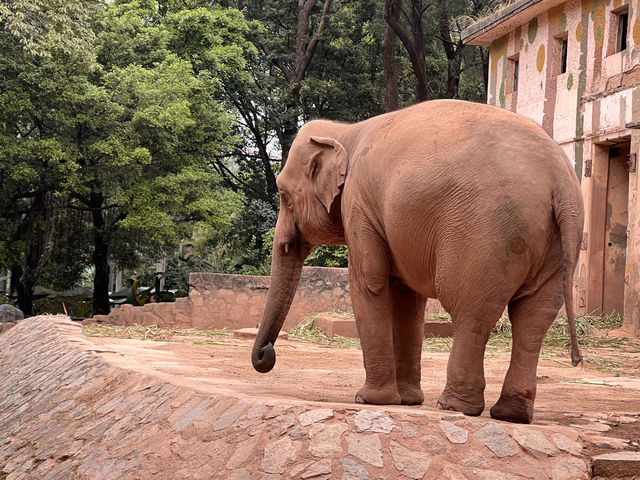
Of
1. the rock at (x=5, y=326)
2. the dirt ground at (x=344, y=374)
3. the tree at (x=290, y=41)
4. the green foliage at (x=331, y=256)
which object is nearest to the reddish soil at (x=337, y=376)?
Result: the dirt ground at (x=344, y=374)

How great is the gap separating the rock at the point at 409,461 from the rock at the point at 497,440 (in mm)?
311

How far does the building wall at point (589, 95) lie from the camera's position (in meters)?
14.3

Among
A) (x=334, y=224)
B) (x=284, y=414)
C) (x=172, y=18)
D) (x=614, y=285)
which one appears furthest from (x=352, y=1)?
(x=284, y=414)

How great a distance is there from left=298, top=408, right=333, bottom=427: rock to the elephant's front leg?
42.3 inches

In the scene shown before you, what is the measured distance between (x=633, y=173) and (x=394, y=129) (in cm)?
960

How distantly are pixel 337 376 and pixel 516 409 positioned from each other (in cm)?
341

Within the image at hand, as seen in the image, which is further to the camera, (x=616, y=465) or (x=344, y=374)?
(x=344, y=374)

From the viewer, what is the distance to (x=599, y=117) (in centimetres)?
1549

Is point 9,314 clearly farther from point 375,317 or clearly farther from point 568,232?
point 568,232

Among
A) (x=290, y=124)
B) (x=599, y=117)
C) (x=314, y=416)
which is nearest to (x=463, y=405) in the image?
(x=314, y=416)

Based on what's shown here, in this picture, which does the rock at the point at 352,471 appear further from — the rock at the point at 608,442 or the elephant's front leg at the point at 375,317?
the elephant's front leg at the point at 375,317

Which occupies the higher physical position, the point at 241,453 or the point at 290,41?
the point at 290,41

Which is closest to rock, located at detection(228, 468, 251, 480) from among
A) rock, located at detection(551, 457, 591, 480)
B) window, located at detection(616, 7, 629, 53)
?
rock, located at detection(551, 457, 591, 480)

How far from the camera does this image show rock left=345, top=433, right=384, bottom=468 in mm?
4172
